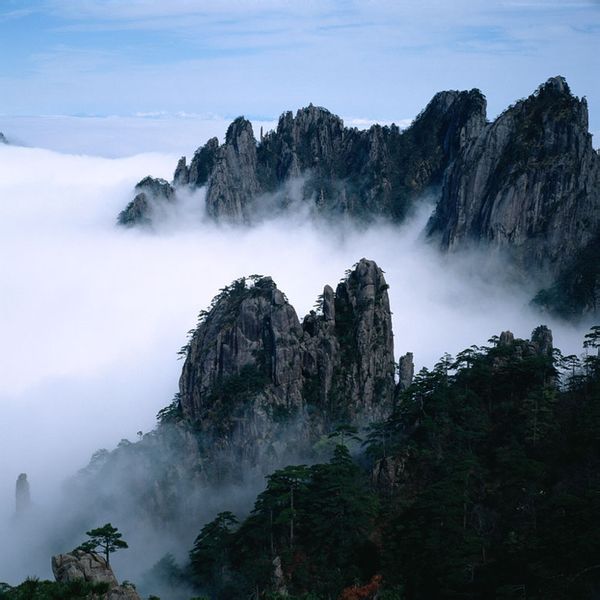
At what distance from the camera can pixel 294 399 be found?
92.6 meters

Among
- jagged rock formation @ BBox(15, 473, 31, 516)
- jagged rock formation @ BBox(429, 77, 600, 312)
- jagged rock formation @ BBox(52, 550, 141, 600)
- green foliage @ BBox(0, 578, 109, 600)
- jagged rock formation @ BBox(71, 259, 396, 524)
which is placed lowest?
green foliage @ BBox(0, 578, 109, 600)

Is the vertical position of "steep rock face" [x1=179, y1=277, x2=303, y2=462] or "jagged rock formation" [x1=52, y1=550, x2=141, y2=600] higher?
"steep rock face" [x1=179, y1=277, x2=303, y2=462]

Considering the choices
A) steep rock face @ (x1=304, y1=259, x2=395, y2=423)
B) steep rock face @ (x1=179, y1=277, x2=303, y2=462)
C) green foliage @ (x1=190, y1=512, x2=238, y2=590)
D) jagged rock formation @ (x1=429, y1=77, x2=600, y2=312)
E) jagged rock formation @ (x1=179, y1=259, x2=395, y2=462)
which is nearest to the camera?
green foliage @ (x1=190, y1=512, x2=238, y2=590)

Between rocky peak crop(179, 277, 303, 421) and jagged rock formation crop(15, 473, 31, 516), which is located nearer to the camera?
rocky peak crop(179, 277, 303, 421)

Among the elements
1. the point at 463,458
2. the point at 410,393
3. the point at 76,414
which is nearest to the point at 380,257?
the point at 76,414

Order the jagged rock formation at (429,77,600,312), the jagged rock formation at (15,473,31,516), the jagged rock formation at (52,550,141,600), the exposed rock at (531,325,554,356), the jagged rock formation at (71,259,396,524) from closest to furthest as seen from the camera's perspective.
A: the jagged rock formation at (52,550,141,600) → the exposed rock at (531,325,554,356) → the jagged rock formation at (71,259,396,524) → the jagged rock formation at (15,473,31,516) → the jagged rock formation at (429,77,600,312)

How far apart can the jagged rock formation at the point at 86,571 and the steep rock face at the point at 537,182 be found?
4649 inches

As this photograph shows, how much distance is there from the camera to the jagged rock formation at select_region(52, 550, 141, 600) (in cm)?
3880

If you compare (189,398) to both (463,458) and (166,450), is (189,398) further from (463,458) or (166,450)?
(463,458)

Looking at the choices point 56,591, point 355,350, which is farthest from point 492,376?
point 56,591

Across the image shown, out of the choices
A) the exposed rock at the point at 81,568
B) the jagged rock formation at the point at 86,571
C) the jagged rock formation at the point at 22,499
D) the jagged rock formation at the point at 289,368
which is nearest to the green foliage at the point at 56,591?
the jagged rock formation at the point at 86,571

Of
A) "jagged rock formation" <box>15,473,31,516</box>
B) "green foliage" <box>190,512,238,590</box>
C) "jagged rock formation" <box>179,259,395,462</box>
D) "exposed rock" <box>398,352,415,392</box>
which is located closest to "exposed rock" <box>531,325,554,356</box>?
"exposed rock" <box>398,352,415,392</box>

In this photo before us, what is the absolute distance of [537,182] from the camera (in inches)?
5664

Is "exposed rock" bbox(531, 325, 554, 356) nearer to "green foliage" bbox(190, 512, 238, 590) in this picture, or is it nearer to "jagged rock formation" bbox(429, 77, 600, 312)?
"green foliage" bbox(190, 512, 238, 590)
